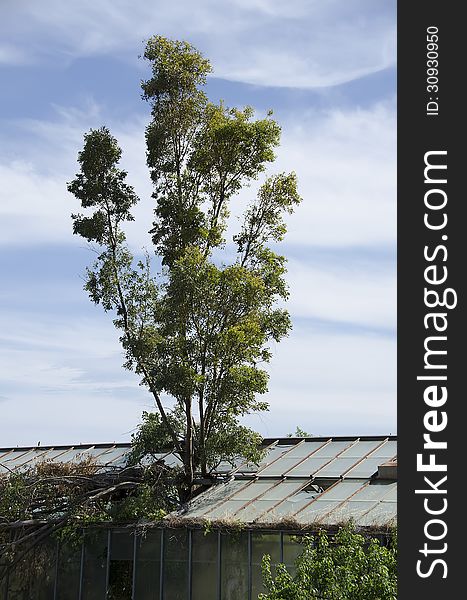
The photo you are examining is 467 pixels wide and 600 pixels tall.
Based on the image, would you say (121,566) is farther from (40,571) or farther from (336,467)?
(336,467)

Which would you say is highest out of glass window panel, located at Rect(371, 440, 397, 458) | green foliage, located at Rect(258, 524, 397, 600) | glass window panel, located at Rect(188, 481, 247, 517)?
glass window panel, located at Rect(371, 440, 397, 458)

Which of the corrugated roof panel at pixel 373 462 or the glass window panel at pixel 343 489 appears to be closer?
the glass window panel at pixel 343 489

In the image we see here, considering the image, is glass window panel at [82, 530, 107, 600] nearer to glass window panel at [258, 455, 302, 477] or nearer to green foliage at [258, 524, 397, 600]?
glass window panel at [258, 455, 302, 477]

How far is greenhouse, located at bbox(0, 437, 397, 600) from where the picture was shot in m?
19.3

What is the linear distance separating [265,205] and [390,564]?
1425 cm

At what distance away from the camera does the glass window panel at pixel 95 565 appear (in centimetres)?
2208

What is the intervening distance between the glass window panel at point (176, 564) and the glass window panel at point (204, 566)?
25cm

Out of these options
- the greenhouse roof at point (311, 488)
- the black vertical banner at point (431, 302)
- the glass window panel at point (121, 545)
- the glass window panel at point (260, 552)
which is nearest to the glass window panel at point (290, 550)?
the glass window panel at point (260, 552)

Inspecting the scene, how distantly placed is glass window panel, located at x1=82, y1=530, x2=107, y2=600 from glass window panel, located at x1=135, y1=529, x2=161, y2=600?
1071 millimetres

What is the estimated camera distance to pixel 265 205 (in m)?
25.5

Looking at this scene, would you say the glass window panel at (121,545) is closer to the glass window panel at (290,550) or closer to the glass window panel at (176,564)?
the glass window panel at (176,564)

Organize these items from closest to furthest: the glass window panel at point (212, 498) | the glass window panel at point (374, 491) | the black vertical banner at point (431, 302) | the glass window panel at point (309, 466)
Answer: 1. the black vertical banner at point (431, 302)
2. the glass window panel at point (374, 491)
3. the glass window panel at point (212, 498)
4. the glass window panel at point (309, 466)

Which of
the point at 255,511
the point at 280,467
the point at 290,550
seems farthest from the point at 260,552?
the point at 280,467

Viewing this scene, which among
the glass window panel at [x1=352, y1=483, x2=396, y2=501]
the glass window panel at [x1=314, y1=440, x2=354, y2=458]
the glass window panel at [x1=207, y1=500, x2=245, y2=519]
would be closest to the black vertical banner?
the glass window panel at [x1=352, y1=483, x2=396, y2=501]
